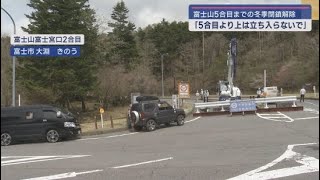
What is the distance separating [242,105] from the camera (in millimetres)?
33469

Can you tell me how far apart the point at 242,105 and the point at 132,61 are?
39.0m

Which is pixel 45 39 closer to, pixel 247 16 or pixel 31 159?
pixel 31 159

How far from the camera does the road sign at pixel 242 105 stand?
3325 centimetres

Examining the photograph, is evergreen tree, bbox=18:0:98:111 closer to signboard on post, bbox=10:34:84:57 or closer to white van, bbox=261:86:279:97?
white van, bbox=261:86:279:97

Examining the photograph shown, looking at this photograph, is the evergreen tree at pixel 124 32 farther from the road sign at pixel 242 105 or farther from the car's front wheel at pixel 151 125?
the car's front wheel at pixel 151 125

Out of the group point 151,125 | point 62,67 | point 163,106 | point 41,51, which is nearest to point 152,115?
point 151,125

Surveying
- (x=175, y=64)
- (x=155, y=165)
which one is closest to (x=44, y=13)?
(x=155, y=165)

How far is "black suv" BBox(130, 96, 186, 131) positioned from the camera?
26.3 m

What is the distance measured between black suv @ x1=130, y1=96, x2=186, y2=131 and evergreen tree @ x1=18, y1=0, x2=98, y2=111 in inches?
287

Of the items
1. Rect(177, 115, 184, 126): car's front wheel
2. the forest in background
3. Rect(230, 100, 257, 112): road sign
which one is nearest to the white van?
the forest in background

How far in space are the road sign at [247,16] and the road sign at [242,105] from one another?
87.6ft

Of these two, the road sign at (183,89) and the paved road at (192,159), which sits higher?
the road sign at (183,89)

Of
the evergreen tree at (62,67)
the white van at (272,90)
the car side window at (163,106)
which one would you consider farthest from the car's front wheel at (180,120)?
the evergreen tree at (62,67)

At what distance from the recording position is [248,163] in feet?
40.3
